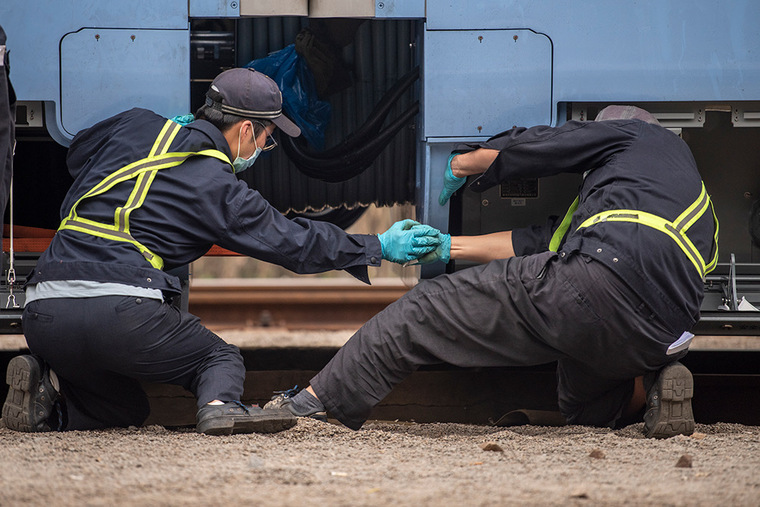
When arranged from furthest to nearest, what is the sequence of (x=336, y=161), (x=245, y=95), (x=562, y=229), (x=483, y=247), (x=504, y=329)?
(x=336, y=161) < (x=483, y=247) < (x=562, y=229) < (x=245, y=95) < (x=504, y=329)

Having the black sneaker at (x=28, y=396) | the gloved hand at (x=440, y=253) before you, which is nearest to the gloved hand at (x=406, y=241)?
the gloved hand at (x=440, y=253)

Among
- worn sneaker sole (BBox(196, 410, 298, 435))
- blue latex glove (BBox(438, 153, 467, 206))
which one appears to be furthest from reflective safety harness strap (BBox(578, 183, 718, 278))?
worn sneaker sole (BBox(196, 410, 298, 435))

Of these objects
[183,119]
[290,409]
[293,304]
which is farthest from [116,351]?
[293,304]

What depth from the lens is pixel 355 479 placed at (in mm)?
2107

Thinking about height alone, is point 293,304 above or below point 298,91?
below

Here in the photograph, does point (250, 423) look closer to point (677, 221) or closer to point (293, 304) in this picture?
point (677, 221)

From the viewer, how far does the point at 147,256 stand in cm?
282

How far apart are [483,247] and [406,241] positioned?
407 millimetres

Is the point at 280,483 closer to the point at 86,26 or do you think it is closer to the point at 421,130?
the point at 421,130

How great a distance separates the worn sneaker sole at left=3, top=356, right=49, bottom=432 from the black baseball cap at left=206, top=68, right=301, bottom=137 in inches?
45.3

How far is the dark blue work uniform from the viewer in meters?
2.75

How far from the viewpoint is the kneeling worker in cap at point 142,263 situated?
2746mm

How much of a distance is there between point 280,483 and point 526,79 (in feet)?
6.13

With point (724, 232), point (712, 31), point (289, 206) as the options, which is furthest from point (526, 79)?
point (289, 206)
